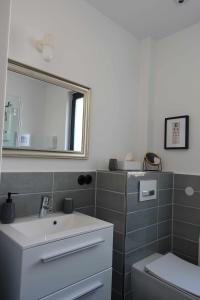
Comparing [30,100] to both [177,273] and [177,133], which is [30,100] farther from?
[177,273]

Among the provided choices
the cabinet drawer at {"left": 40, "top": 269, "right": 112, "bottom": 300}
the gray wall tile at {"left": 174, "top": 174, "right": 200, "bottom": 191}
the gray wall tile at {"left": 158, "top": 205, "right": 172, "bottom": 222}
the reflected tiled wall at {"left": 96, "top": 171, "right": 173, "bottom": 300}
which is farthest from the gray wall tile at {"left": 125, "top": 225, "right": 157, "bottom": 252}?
the gray wall tile at {"left": 174, "top": 174, "right": 200, "bottom": 191}

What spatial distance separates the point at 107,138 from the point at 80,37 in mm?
838

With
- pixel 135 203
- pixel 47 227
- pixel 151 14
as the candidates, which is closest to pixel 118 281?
pixel 135 203

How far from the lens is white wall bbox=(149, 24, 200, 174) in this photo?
1.90 metres

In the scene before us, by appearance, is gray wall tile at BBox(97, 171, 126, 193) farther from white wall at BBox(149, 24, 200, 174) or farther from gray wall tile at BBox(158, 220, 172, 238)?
white wall at BBox(149, 24, 200, 174)

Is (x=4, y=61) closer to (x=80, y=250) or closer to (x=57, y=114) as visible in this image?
(x=57, y=114)

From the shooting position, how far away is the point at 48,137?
149cm

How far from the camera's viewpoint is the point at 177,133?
6.50 feet

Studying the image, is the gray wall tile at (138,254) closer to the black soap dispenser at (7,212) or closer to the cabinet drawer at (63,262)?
the cabinet drawer at (63,262)

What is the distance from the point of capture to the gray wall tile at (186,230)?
5.93ft

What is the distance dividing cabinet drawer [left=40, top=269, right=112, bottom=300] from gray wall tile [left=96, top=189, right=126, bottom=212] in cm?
43

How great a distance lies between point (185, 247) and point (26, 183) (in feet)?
4.81

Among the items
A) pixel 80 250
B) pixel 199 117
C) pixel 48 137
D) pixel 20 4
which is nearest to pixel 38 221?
pixel 80 250

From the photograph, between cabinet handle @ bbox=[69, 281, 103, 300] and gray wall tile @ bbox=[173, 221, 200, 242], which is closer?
cabinet handle @ bbox=[69, 281, 103, 300]
